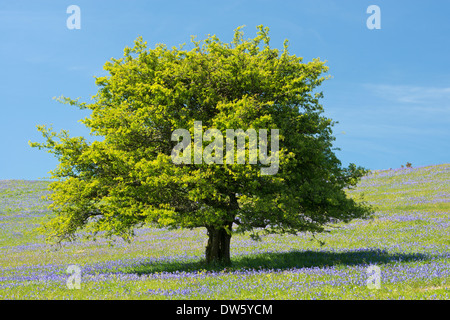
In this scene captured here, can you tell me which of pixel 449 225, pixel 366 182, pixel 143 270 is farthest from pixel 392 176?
pixel 143 270

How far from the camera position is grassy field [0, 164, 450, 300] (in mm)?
12534

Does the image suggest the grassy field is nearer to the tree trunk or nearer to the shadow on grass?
the shadow on grass

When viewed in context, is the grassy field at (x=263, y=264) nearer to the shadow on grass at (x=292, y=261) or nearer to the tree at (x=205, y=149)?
the shadow on grass at (x=292, y=261)

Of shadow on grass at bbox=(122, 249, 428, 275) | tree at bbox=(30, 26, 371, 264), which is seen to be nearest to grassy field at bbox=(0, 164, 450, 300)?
shadow on grass at bbox=(122, 249, 428, 275)

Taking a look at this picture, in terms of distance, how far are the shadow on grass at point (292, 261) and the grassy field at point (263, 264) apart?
0.05 meters

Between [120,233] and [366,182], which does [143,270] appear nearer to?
[120,233]

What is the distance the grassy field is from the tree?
2.13m

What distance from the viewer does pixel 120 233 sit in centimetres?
1827

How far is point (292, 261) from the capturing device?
19109mm

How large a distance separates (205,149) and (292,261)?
7.61 metres

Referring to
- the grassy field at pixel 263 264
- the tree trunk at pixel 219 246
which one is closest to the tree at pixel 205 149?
the tree trunk at pixel 219 246

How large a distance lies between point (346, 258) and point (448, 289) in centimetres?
720

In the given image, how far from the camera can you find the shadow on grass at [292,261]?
58.5ft

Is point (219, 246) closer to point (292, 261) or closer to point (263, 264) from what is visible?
point (263, 264)
